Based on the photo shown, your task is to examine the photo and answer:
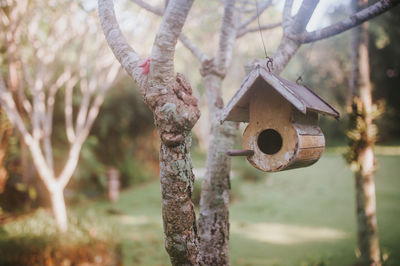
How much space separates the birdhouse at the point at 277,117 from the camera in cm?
223

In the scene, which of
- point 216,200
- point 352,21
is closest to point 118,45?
point 216,200

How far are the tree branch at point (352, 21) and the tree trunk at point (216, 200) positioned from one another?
1.16 m

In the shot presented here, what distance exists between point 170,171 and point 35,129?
4.54 m

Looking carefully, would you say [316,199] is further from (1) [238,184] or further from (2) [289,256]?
(2) [289,256]

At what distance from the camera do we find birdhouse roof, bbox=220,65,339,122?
83.2 inches

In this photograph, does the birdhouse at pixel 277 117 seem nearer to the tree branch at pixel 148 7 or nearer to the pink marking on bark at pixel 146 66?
the pink marking on bark at pixel 146 66

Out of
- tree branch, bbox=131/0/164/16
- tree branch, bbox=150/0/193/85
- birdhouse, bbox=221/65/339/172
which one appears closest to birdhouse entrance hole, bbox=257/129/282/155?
birdhouse, bbox=221/65/339/172

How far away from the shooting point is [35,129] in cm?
567

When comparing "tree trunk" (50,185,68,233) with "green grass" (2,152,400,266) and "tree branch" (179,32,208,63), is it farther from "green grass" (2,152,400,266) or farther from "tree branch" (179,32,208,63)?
"tree branch" (179,32,208,63)

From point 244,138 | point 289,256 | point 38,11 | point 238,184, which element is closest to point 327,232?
point 289,256

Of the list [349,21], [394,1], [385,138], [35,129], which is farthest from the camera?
[385,138]

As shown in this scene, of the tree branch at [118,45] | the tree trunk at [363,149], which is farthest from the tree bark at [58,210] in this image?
the tree trunk at [363,149]

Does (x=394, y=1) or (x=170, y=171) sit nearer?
(x=170, y=171)

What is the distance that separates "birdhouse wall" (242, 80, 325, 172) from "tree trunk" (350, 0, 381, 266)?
2.01m
